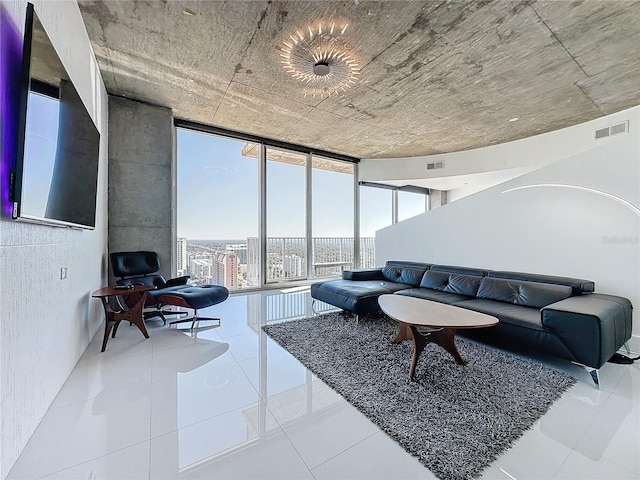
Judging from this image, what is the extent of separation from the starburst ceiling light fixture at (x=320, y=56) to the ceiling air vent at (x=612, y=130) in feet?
13.4

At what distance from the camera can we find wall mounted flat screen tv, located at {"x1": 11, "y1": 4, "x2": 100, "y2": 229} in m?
1.36

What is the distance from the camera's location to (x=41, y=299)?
1718 millimetres

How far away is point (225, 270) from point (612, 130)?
6.77 meters

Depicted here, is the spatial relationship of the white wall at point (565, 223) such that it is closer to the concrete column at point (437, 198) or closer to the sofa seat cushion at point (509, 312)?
the sofa seat cushion at point (509, 312)

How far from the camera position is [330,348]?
108 inches

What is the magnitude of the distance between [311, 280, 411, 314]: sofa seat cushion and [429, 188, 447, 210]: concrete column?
4.91 meters

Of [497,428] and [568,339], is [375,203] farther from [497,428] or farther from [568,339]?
[497,428]

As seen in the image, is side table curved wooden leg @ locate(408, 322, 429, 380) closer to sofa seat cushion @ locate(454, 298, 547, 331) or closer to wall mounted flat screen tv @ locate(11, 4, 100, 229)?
sofa seat cushion @ locate(454, 298, 547, 331)

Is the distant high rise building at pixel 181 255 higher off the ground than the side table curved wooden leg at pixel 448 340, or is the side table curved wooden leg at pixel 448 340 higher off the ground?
the distant high rise building at pixel 181 255

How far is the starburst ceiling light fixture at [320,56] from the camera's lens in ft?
8.45

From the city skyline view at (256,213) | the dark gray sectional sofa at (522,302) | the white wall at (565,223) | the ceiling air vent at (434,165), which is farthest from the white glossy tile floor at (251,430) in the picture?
the ceiling air vent at (434,165)

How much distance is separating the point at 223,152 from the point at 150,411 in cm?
452

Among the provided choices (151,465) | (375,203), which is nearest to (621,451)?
(151,465)

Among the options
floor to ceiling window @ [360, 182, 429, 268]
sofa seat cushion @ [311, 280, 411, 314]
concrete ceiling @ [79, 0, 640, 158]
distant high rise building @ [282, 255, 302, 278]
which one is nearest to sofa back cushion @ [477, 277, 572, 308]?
sofa seat cushion @ [311, 280, 411, 314]
